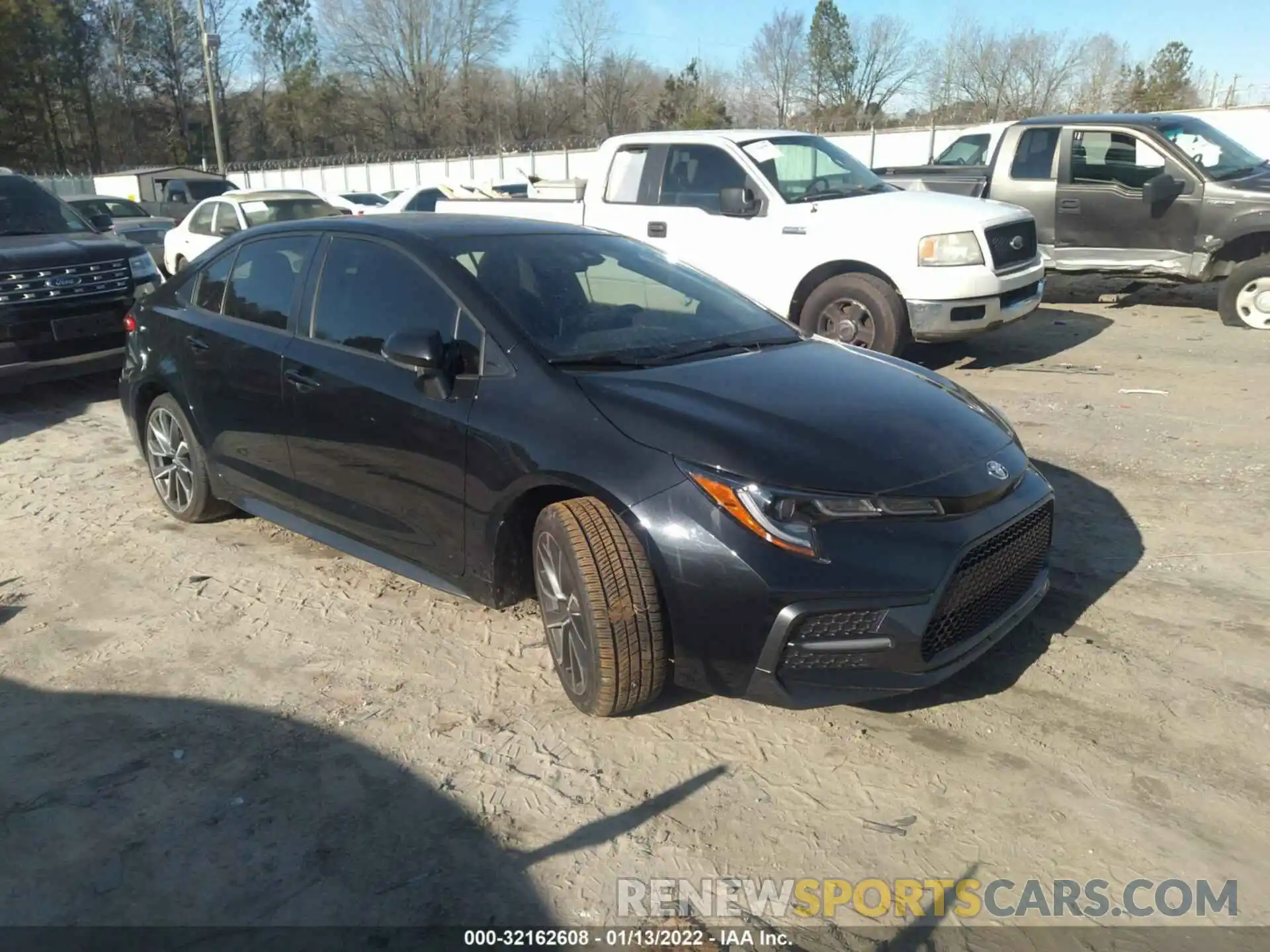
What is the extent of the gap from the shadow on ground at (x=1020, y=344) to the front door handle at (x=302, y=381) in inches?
234

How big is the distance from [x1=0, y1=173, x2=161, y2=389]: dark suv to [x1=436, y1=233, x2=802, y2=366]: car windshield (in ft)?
17.3

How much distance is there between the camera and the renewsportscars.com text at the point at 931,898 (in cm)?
256

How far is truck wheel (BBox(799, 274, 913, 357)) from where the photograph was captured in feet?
26.2

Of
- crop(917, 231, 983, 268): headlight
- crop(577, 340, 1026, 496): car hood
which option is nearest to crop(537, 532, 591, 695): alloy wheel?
crop(577, 340, 1026, 496): car hood

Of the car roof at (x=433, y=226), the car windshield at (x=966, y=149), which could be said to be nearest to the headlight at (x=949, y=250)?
the car roof at (x=433, y=226)

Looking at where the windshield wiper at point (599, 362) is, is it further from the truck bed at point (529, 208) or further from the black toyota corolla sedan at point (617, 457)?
the truck bed at point (529, 208)

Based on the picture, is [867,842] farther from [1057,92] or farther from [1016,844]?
[1057,92]

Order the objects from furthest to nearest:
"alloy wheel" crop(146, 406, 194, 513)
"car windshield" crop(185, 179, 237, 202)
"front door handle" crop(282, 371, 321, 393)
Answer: "car windshield" crop(185, 179, 237, 202) → "alloy wheel" crop(146, 406, 194, 513) → "front door handle" crop(282, 371, 321, 393)

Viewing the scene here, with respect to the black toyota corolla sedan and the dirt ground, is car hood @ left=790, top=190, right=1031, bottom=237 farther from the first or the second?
the black toyota corolla sedan

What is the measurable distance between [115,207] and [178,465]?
19.6 metres

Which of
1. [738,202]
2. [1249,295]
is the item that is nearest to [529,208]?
[738,202]

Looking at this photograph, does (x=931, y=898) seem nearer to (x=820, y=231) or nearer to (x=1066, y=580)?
(x=1066, y=580)

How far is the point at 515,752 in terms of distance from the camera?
10.8 ft

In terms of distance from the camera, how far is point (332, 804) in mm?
3025
